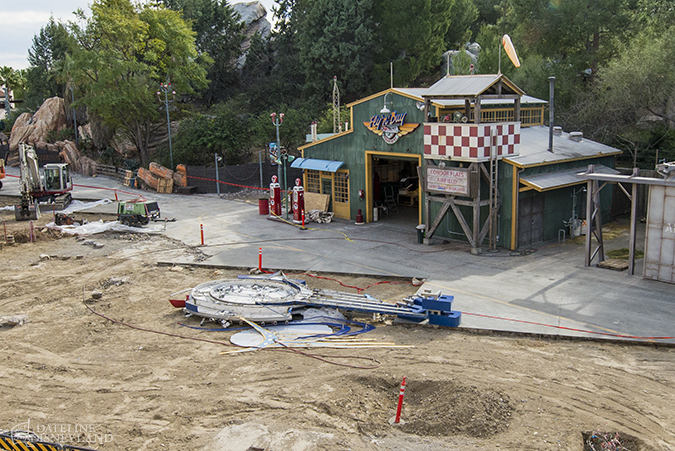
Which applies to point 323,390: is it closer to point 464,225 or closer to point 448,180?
point 464,225

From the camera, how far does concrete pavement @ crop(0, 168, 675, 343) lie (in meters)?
14.8

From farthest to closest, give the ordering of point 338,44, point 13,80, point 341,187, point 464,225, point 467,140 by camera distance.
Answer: point 13,80 → point 338,44 → point 341,187 → point 464,225 → point 467,140

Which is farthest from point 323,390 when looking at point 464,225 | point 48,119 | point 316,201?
point 48,119

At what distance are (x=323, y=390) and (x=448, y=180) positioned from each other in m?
12.4

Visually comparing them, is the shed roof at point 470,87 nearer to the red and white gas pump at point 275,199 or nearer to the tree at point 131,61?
the red and white gas pump at point 275,199

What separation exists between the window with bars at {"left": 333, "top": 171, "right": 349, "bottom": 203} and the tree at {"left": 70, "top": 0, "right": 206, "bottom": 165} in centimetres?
2071

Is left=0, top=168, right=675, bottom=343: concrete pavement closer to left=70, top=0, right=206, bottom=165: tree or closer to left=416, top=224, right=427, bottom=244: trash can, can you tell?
left=416, top=224, right=427, bottom=244: trash can

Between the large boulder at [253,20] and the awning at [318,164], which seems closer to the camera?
the awning at [318,164]

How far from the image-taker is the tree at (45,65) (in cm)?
6606

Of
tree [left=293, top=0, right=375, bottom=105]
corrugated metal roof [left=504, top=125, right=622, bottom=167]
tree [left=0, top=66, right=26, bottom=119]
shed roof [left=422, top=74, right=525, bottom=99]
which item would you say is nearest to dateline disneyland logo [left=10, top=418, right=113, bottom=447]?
shed roof [left=422, top=74, right=525, bottom=99]

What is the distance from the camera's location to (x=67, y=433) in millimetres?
10211

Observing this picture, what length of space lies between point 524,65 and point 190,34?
25689 millimetres

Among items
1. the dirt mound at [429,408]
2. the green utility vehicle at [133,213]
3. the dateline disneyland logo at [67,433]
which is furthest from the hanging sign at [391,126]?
the dateline disneyland logo at [67,433]

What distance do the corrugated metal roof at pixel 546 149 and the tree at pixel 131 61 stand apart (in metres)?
28.7
